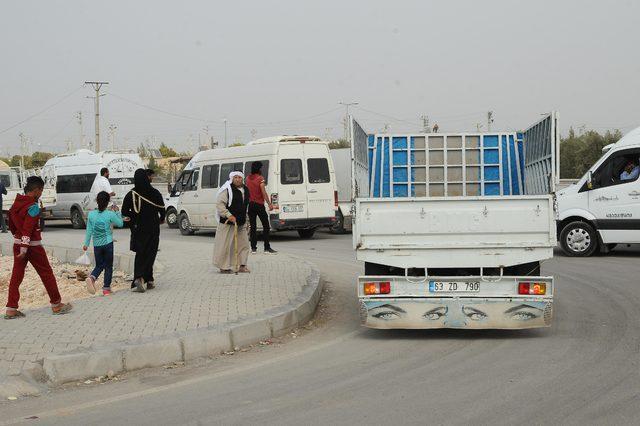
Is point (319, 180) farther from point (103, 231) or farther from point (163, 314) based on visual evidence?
point (163, 314)

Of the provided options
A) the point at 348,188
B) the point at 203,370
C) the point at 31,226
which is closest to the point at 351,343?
the point at 203,370

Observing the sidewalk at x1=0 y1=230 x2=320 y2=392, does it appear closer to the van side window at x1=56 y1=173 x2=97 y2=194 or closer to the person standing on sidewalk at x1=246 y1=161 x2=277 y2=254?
the person standing on sidewalk at x1=246 y1=161 x2=277 y2=254

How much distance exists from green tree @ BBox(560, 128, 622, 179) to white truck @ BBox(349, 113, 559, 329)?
1421 inches

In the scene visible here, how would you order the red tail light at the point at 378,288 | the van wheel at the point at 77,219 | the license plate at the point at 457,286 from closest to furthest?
the license plate at the point at 457,286 → the red tail light at the point at 378,288 → the van wheel at the point at 77,219

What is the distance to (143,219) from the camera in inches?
420

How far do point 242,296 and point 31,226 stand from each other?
9.04 feet

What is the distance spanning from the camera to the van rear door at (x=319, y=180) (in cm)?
2053

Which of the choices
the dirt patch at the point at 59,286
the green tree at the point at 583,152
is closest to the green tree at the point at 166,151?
the green tree at the point at 583,152

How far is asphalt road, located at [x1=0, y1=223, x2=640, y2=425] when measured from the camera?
5441mm

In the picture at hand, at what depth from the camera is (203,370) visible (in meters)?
7.04

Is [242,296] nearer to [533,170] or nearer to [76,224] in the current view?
[533,170]

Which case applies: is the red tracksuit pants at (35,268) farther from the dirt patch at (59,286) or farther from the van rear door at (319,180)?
the van rear door at (319,180)

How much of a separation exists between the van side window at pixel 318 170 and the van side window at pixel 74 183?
12.2m

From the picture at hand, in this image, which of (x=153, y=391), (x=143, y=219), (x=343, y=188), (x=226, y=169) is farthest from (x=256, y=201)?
(x=153, y=391)
